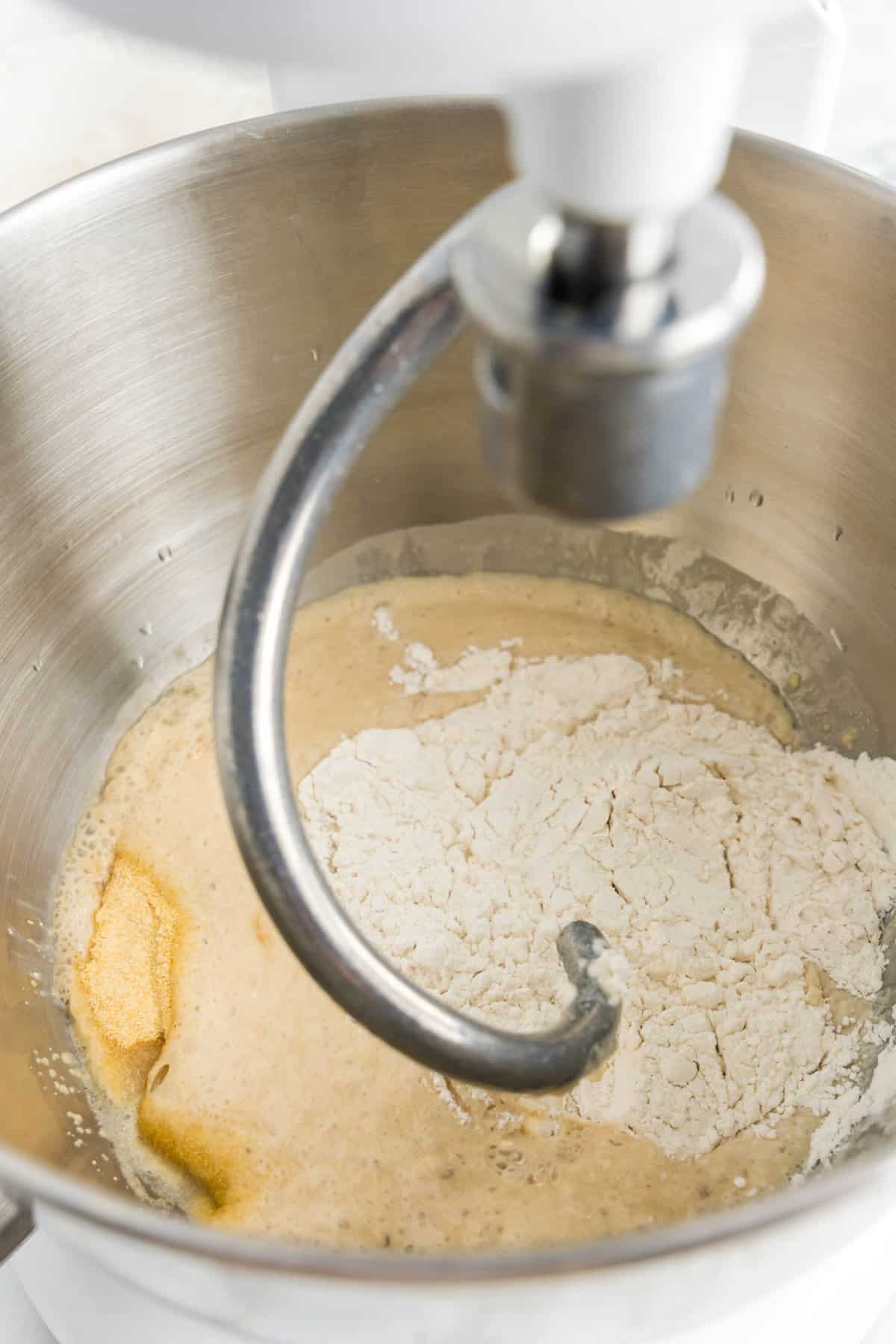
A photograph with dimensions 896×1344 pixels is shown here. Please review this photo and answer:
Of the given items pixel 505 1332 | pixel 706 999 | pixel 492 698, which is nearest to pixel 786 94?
pixel 492 698

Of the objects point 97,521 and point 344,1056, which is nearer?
point 344,1056

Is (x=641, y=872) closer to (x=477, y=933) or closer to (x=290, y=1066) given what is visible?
(x=477, y=933)

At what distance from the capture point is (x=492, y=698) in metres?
0.75

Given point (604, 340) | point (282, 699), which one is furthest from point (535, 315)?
point (282, 699)

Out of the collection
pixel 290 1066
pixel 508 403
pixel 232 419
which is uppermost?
pixel 508 403

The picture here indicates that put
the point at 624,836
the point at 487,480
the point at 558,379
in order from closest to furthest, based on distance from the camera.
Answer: the point at 558,379 < the point at 624,836 < the point at 487,480

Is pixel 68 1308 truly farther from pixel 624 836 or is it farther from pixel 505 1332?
pixel 624 836

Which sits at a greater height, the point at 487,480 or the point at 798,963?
the point at 487,480

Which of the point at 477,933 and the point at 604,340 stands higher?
the point at 604,340

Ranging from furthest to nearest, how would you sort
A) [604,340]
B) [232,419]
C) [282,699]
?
[232,419] < [282,699] < [604,340]

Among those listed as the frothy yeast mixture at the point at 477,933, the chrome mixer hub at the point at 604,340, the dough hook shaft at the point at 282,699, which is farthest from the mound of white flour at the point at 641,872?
the chrome mixer hub at the point at 604,340

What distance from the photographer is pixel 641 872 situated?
66cm

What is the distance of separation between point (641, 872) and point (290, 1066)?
21 cm

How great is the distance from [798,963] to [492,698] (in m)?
0.23
